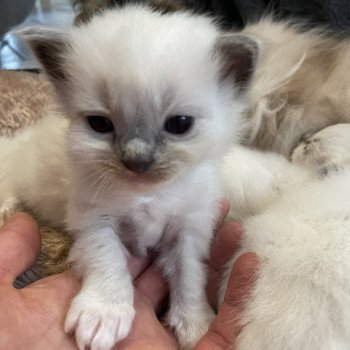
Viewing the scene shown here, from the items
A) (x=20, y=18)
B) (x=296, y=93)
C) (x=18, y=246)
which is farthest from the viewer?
(x=20, y=18)

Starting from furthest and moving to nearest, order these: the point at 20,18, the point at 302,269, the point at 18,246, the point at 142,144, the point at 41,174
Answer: the point at 20,18, the point at 41,174, the point at 18,246, the point at 302,269, the point at 142,144

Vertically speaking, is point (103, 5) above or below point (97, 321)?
above

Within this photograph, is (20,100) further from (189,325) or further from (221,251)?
(189,325)

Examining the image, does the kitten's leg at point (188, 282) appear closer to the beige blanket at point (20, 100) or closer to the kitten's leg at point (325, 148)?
the kitten's leg at point (325, 148)

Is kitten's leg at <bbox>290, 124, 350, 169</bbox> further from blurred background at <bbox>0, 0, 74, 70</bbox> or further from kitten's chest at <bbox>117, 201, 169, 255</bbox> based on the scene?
blurred background at <bbox>0, 0, 74, 70</bbox>

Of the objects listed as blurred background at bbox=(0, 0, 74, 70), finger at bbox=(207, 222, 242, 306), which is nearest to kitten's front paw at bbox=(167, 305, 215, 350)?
finger at bbox=(207, 222, 242, 306)

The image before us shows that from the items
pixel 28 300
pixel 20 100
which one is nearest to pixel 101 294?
pixel 28 300

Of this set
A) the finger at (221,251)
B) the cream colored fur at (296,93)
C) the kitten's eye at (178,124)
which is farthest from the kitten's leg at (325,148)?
the kitten's eye at (178,124)
